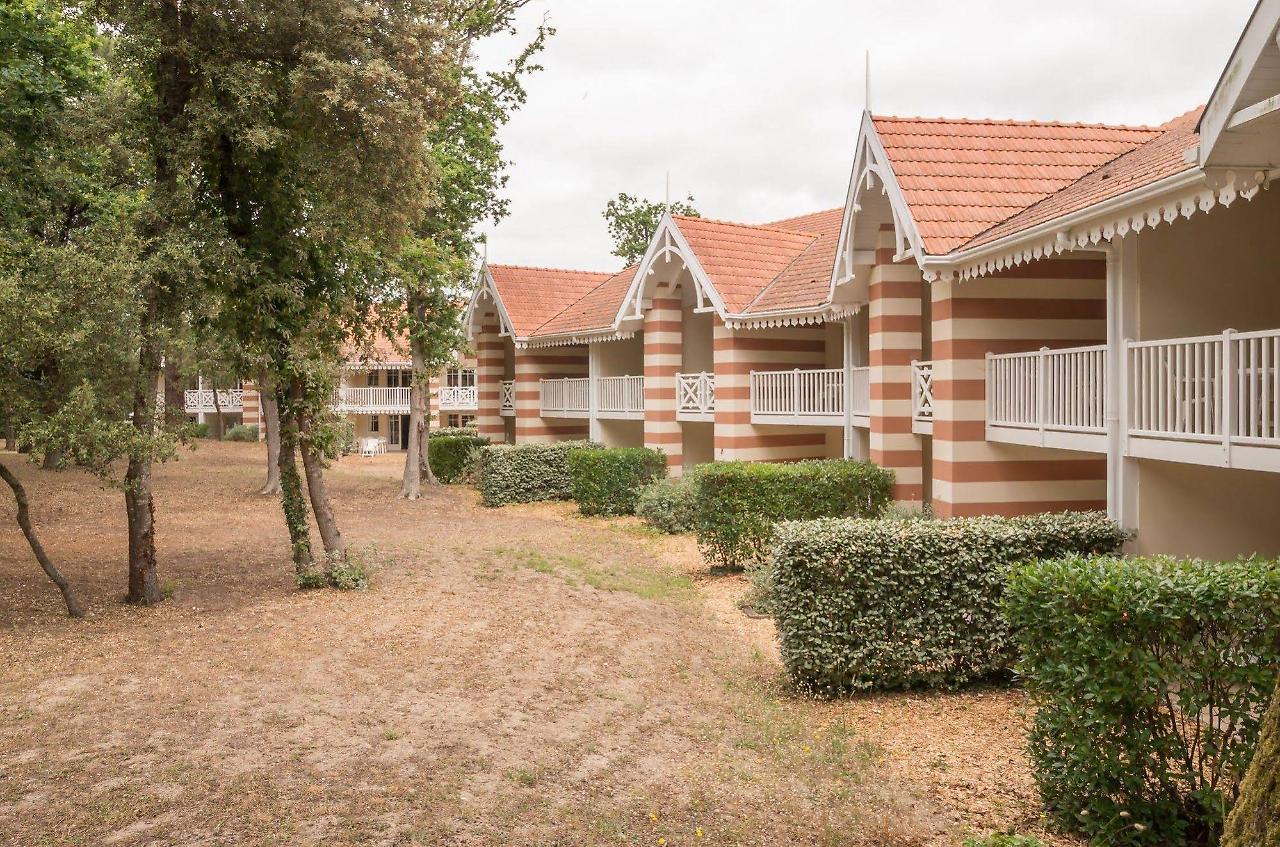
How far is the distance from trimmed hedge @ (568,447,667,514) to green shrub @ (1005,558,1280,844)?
16325 mm

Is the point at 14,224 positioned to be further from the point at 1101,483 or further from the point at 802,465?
the point at 1101,483

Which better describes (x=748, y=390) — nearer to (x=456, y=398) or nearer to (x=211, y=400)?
(x=456, y=398)

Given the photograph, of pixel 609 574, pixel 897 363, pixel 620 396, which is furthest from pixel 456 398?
pixel 897 363

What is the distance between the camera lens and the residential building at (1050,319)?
824 cm

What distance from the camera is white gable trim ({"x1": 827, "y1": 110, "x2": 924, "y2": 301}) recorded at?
1283 cm

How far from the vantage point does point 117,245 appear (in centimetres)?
1055

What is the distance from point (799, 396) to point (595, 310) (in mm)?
9309

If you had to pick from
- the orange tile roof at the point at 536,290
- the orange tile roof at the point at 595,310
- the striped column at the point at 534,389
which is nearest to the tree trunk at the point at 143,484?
the orange tile roof at the point at 595,310

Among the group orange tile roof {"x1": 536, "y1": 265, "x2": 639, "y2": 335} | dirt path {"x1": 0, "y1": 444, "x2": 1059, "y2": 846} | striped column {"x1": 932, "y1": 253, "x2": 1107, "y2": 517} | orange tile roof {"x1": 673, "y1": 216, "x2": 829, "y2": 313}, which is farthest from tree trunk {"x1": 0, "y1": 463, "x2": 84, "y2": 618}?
orange tile roof {"x1": 536, "y1": 265, "x2": 639, "y2": 335}

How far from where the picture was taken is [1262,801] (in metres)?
3.17

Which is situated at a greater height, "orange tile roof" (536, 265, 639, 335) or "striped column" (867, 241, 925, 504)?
"orange tile roof" (536, 265, 639, 335)

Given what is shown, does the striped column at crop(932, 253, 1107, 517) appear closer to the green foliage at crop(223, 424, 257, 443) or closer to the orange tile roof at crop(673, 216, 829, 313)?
the orange tile roof at crop(673, 216, 829, 313)

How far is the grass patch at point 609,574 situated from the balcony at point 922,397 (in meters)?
4.20

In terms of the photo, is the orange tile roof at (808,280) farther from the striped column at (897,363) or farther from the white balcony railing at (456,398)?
the white balcony railing at (456,398)
